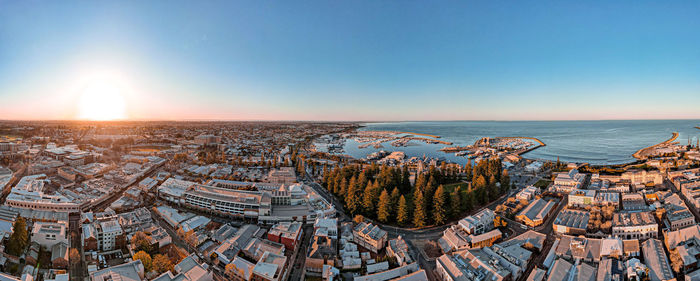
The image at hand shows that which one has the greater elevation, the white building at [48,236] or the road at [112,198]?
the white building at [48,236]

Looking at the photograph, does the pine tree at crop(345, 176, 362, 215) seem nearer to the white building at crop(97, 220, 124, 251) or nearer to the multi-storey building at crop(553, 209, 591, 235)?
the multi-storey building at crop(553, 209, 591, 235)

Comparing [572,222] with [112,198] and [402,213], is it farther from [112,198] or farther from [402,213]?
[112,198]

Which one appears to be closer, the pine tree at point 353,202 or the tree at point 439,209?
the tree at point 439,209

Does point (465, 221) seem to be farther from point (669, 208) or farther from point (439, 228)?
point (669, 208)

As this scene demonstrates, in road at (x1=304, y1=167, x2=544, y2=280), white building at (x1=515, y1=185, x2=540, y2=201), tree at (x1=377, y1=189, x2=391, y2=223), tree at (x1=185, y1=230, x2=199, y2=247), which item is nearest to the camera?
road at (x1=304, y1=167, x2=544, y2=280)

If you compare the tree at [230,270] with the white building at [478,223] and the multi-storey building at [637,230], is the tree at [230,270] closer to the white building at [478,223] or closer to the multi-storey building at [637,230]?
the white building at [478,223]

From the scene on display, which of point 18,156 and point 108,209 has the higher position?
point 18,156

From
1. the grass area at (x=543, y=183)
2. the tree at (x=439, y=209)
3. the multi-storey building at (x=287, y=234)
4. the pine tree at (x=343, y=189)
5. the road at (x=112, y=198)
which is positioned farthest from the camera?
the grass area at (x=543, y=183)

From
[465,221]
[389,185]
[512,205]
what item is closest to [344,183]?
[389,185]

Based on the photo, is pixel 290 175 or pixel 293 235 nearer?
pixel 293 235

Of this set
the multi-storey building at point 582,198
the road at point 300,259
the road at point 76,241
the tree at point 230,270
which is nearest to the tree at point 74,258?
the road at point 76,241

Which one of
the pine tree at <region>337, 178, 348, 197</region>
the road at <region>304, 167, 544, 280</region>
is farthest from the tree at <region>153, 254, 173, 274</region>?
the pine tree at <region>337, 178, 348, 197</region>
